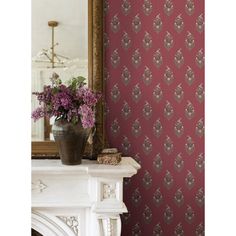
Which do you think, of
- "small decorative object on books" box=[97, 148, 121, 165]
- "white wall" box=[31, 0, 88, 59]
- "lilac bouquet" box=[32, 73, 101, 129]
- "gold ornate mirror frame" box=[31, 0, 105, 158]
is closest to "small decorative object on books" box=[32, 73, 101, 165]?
"lilac bouquet" box=[32, 73, 101, 129]

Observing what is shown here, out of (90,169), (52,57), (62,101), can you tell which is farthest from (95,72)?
(90,169)

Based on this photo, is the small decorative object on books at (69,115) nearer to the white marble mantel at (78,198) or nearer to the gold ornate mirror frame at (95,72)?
the white marble mantel at (78,198)

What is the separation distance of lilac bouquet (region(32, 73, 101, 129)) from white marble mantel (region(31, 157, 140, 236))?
0.28 m

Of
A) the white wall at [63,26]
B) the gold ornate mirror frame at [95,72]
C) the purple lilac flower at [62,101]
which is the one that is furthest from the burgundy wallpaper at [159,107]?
the purple lilac flower at [62,101]

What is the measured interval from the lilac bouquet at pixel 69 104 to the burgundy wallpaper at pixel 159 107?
0.39 meters

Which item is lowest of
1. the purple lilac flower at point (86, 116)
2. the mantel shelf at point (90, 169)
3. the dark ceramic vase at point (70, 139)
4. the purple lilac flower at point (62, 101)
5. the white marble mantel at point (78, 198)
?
the white marble mantel at point (78, 198)

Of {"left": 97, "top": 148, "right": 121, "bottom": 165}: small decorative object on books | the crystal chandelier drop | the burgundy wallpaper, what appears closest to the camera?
{"left": 97, "top": 148, "right": 121, "bottom": 165}: small decorative object on books

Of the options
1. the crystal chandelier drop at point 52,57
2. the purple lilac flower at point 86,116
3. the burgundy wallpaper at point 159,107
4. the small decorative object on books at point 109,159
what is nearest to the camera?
the purple lilac flower at point 86,116

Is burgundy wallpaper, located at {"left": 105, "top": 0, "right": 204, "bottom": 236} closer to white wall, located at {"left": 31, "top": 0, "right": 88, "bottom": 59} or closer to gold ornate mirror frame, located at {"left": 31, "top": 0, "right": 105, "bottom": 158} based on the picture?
gold ornate mirror frame, located at {"left": 31, "top": 0, "right": 105, "bottom": 158}

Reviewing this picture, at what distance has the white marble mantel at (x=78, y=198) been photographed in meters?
1.80

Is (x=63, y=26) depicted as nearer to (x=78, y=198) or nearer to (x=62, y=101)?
(x=62, y=101)

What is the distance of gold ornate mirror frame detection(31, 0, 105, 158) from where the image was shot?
2096 mm

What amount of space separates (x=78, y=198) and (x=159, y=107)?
0.82m
